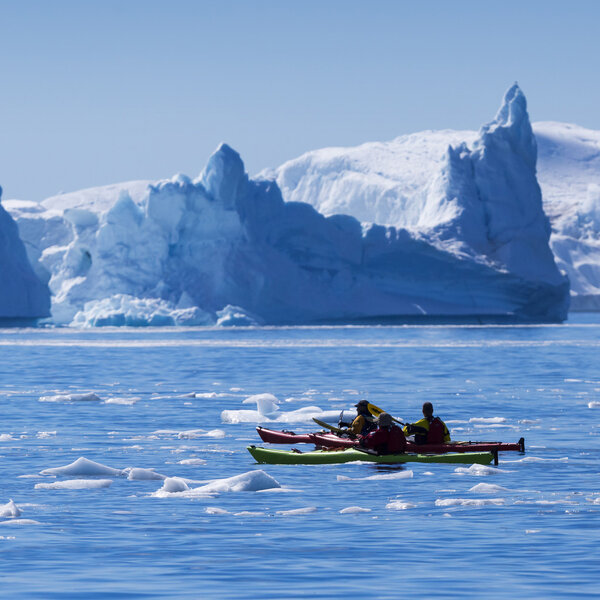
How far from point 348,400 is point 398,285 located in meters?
44.6

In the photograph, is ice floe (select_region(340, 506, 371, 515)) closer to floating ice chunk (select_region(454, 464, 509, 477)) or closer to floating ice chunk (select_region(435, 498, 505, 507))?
floating ice chunk (select_region(435, 498, 505, 507))

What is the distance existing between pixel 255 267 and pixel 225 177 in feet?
17.3

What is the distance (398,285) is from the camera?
71.8 metres

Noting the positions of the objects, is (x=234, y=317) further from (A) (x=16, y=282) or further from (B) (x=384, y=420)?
(B) (x=384, y=420)

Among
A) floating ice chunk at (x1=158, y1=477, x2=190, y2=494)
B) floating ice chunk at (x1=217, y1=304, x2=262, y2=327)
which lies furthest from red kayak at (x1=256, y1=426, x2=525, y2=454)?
floating ice chunk at (x1=217, y1=304, x2=262, y2=327)

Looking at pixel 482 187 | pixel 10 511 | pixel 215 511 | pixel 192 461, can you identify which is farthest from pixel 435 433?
pixel 482 187

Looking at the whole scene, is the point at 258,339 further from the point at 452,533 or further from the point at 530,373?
the point at 452,533

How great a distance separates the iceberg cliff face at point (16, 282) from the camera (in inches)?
2581

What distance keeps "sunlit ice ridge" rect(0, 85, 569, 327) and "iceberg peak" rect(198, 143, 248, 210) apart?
82 mm

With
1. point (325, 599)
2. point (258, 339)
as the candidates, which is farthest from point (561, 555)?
point (258, 339)

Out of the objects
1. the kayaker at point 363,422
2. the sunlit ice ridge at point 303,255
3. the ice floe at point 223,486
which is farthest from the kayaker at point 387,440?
the sunlit ice ridge at point 303,255

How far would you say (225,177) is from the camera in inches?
2635

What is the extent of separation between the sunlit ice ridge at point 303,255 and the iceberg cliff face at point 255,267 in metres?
0.08

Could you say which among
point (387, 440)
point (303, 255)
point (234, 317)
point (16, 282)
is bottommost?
point (387, 440)
